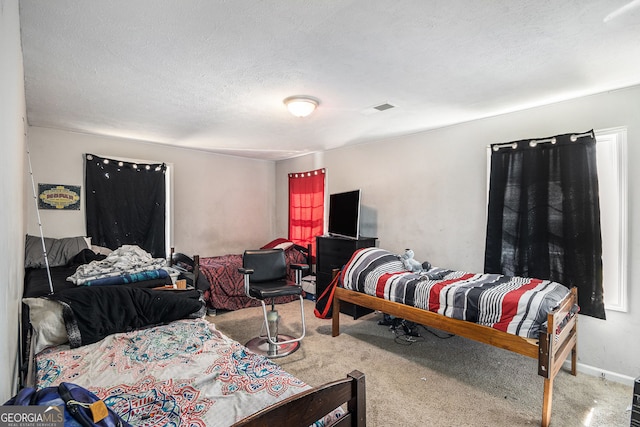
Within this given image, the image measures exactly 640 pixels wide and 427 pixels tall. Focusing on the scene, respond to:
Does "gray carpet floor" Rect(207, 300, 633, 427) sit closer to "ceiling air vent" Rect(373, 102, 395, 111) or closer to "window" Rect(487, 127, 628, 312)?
"window" Rect(487, 127, 628, 312)

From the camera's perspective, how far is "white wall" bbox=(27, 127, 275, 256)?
153 inches

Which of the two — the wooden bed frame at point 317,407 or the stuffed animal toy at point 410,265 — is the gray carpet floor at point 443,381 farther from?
the wooden bed frame at point 317,407

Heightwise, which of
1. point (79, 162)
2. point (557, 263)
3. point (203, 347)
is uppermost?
point (79, 162)

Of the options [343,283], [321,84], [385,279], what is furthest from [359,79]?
[343,283]

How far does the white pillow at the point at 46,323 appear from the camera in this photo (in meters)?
1.84

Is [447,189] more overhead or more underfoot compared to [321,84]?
more underfoot

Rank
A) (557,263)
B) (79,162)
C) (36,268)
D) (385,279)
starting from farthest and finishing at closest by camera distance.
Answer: (79,162), (36,268), (385,279), (557,263)

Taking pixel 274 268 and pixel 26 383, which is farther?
pixel 274 268

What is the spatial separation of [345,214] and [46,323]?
3.21 metres

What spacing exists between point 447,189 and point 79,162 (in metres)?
4.58

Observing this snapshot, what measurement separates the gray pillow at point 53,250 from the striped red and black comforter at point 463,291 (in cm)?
311

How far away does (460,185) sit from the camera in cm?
354

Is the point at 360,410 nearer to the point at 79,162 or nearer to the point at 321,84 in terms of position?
the point at 321,84

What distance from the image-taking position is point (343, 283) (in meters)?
3.42
